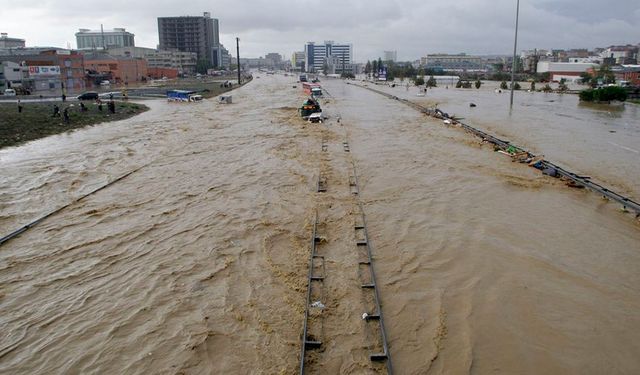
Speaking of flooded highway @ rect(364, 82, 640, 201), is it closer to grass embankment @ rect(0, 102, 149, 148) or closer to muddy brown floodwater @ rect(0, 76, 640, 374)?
muddy brown floodwater @ rect(0, 76, 640, 374)

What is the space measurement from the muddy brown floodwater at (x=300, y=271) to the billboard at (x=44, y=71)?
42.7m

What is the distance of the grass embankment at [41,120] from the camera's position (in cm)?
2161

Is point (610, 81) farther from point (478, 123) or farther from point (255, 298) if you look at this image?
point (255, 298)

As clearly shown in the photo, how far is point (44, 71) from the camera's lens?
5175 cm

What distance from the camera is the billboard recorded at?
5081 centimetres

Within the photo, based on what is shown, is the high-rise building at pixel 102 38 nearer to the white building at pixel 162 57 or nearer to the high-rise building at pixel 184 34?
the high-rise building at pixel 184 34

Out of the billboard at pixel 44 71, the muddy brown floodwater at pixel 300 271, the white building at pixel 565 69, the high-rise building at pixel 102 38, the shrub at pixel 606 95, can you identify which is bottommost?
the muddy brown floodwater at pixel 300 271

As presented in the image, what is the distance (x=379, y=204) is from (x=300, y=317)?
5.72 metres

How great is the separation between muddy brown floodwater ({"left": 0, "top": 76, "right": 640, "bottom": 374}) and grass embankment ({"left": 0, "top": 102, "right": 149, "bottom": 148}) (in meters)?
→ 7.27

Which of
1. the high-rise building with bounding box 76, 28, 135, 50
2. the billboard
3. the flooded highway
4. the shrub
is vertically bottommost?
the flooded highway

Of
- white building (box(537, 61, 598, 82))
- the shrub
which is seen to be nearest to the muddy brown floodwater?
the shrub

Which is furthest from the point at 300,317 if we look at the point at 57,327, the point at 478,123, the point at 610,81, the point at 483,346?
the point at 610,81

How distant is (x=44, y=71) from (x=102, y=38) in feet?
305

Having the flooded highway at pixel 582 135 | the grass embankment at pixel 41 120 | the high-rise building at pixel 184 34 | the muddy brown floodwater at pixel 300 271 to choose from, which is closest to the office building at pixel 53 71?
the grass embankment at pixel 41 120
